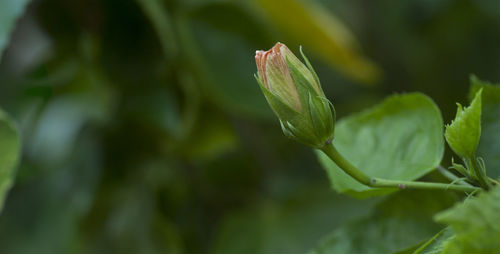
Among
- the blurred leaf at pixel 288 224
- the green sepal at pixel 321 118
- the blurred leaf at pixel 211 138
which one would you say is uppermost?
the green sepal at pixel 321 118

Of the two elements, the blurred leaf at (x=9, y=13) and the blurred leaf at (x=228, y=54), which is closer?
the blurred leaf at (x=9, y=13)

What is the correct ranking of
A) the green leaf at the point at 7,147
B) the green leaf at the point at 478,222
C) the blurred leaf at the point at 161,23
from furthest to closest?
the blurred leaf at the point at 161,23 → the green leaf at the point at 7,147 → the green leaf at the point at 478,222

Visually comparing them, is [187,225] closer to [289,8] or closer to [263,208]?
[263,208]

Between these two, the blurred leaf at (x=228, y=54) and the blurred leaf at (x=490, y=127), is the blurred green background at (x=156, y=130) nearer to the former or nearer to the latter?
the blurred leaf at (x=228, y=54)

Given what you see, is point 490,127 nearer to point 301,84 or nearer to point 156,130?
point 301,84

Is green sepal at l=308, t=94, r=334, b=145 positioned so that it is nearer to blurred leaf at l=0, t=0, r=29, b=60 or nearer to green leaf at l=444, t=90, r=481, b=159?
green leaf at l=444, t=90, r=481, b=159

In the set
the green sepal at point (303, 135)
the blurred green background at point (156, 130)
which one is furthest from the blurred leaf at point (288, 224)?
the green sepal at point (303, 135)
